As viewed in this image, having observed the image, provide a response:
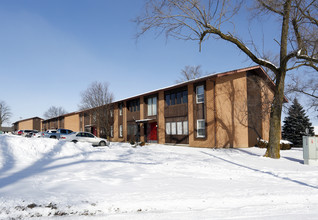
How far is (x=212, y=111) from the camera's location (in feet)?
66.0

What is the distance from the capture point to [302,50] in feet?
42.8

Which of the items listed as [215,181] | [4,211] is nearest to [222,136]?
[215,181]

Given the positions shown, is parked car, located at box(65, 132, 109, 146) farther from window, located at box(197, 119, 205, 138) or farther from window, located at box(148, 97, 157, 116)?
window, located at box(197, 119, 205, 138)

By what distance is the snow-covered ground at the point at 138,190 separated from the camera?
5.03 meters

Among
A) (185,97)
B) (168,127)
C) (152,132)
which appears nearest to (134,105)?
(152,132)

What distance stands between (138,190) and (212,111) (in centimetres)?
1454

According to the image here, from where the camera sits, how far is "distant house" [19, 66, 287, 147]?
20250 millimetres

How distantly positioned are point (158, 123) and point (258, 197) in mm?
19386

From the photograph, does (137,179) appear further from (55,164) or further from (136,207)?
(55,164)

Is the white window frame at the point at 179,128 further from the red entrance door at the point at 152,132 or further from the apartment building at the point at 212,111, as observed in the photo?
the red entrance door at the point at 152,132

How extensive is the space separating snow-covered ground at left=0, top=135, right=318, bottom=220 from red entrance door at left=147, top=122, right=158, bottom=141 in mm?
15947

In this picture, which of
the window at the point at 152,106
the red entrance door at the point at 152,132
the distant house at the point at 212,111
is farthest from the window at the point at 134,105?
the red entrance door at the point at 152,132

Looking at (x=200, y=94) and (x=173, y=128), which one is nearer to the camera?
(x=200, y=94)

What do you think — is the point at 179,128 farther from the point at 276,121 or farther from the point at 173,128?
the point at 276,121
